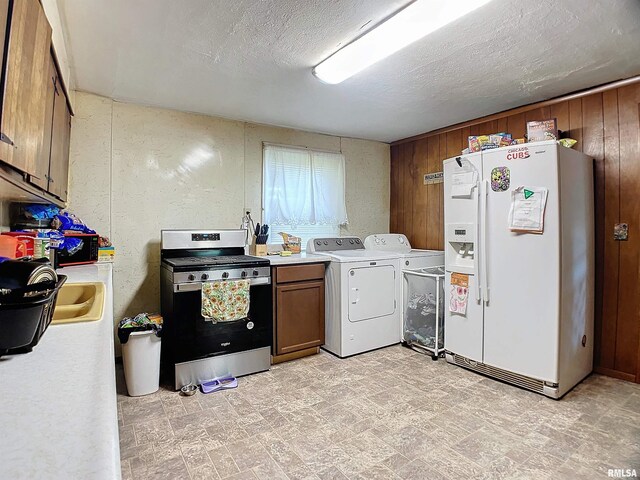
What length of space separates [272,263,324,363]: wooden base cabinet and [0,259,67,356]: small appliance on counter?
2.23 meters

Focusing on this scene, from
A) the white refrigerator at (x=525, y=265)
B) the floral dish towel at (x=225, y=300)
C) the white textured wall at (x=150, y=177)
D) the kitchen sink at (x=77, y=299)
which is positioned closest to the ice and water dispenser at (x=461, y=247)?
the white refrigerator at (x=525, y=265)

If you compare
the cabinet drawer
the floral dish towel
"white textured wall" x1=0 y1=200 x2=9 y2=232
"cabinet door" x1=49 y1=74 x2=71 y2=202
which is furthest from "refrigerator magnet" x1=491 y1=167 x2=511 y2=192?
"white textured wall" x1=0 y1=200 x2=9 y2=232

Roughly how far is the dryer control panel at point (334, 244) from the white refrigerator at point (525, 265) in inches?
55.1

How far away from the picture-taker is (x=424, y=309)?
362 cm

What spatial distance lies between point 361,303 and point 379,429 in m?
1.39

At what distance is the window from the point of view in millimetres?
3896

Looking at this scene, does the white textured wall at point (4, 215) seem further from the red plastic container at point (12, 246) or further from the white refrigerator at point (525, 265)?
the white refrigerator at point (525, 265)

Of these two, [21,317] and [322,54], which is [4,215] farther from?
[322,54]

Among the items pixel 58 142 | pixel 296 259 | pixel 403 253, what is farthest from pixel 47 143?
pixel 403 253

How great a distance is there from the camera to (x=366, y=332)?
3455 mm

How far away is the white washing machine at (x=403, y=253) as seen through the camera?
370cm

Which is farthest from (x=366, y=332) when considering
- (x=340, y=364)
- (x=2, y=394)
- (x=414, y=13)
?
(x=2, y=394)

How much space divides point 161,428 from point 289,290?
4.81 ft

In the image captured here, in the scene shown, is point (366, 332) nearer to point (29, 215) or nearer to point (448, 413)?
point (448, 413)
